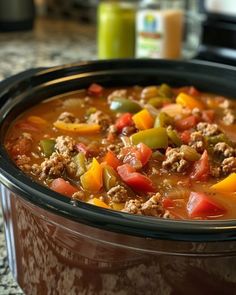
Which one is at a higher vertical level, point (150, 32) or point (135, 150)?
point (135, 150)

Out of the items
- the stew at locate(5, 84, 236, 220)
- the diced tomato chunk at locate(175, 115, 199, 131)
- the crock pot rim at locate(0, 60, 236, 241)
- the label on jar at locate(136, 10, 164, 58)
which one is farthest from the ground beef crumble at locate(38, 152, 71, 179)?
the label on jar at locate(136, 10, 164, 58)

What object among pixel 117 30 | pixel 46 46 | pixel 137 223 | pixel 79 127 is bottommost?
pixel 46 46

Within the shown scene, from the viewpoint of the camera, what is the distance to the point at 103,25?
2.04 meters

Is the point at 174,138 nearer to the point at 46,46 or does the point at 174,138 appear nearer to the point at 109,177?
the point at 109,177

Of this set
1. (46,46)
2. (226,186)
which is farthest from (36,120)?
(46,46)

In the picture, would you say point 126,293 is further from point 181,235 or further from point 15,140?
point 15,140

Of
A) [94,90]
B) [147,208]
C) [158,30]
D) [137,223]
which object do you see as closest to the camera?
[137,223]

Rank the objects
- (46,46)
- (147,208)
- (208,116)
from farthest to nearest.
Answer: (46,46) < (208,116) < (147,208)

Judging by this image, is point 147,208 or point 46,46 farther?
point 46,46

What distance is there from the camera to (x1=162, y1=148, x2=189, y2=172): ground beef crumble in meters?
0.96

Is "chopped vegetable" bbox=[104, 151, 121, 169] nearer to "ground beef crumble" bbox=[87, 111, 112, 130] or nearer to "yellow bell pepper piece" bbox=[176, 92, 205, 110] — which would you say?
"ground beef crumble" bbox=[87, 111, 112, 130]

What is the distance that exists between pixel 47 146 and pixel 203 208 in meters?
0.36

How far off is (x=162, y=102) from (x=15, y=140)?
40 cm

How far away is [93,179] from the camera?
2.90 feet
